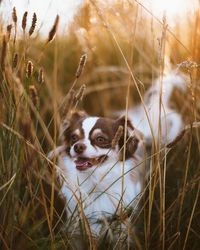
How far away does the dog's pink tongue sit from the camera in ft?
7.78

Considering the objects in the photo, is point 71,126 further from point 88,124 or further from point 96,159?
point 96,159

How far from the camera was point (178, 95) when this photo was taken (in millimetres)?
3256

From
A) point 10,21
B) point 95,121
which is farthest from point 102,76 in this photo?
point 10,21

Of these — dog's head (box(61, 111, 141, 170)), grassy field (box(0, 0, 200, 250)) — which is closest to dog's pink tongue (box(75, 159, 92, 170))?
Result: dog's head (box(61, 111, 141, 170))

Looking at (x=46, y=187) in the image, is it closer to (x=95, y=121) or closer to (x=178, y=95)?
(x=95, y=121)

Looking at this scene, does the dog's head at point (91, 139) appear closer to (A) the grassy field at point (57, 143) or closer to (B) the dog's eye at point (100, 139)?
(B) the dog's eye at point (100, 139)

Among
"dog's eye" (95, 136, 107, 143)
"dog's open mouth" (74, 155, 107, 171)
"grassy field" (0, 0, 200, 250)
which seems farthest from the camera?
"dog's eye" (95, 136, 107, 143)

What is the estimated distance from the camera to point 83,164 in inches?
94.1

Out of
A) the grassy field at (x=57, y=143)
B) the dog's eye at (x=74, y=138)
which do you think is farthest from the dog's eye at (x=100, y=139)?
the grassy field at (x=57, y=143)

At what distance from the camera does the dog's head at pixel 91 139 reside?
7.86ft

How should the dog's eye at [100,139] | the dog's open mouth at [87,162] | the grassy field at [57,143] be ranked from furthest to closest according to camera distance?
the dog's eye at [100,139] → the dog's open mouth at [87,162] → the grassy field at [57,143]

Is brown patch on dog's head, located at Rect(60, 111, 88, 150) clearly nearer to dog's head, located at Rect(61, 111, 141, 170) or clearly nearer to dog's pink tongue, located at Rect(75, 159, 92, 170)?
dog's head, located at Rect(61, 111, 141, 170)

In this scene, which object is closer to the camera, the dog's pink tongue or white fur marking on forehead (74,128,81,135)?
the dog's pink tongue

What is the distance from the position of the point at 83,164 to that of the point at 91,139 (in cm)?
17
